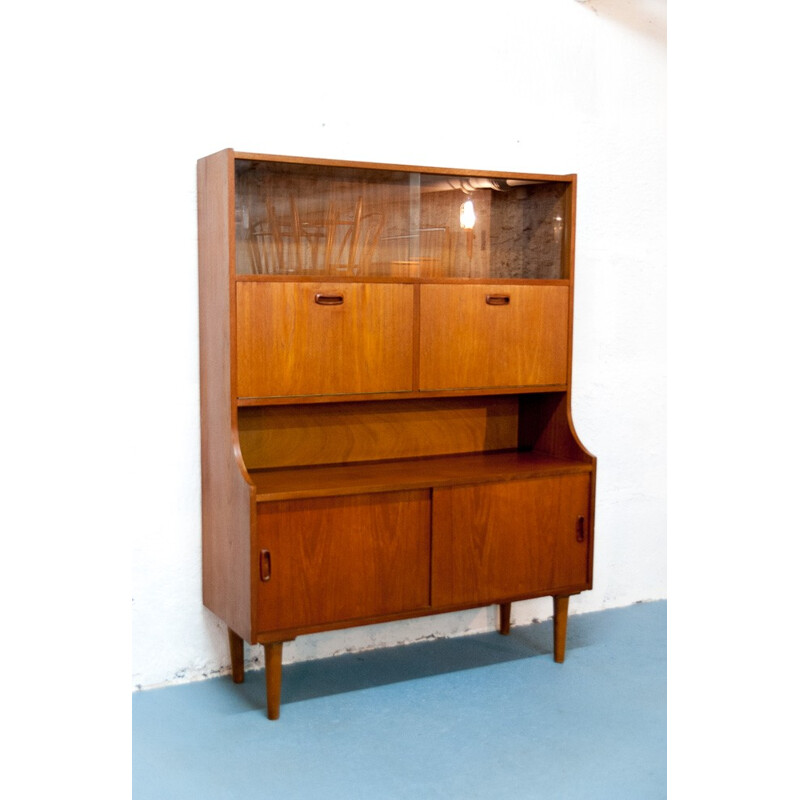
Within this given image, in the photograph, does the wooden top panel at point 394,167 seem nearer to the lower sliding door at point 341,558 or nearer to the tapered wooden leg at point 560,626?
the lower sliding door at point 341,558

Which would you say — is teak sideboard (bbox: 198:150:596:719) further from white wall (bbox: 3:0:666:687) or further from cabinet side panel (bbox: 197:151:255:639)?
white wall (bbox: 3:0:666:687)

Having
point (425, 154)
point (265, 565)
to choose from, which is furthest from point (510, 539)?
point (425, 154)

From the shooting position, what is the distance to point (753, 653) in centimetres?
49

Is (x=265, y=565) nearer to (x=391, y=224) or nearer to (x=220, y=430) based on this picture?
(x=220, y=430)

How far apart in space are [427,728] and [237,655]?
2.57 ft

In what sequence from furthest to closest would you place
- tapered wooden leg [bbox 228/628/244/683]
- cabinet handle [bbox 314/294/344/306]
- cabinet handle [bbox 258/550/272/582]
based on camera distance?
tapered wooden leg [bbox 228/628/244/683], cabinet handle [bbox 314/294/344/306], cabinet handle [bbox 258/550/272/582]

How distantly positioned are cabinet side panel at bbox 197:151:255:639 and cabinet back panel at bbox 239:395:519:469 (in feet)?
0.63

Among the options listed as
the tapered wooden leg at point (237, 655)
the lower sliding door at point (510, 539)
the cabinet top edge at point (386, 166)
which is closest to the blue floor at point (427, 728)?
the tapered wooden leg at point (237, 655)

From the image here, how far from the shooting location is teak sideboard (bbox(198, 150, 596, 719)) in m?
3.18

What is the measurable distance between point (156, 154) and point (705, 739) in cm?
318

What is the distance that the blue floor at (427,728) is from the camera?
2.81 m

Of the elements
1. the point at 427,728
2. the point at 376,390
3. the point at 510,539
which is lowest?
the point at 427,728

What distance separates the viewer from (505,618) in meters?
4.12

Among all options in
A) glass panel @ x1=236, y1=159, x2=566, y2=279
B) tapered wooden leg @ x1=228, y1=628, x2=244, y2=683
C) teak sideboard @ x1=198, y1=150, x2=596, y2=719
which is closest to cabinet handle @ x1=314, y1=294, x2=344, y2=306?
teak sideboard @ x1=198, y1=150, x2=596, y2=719
